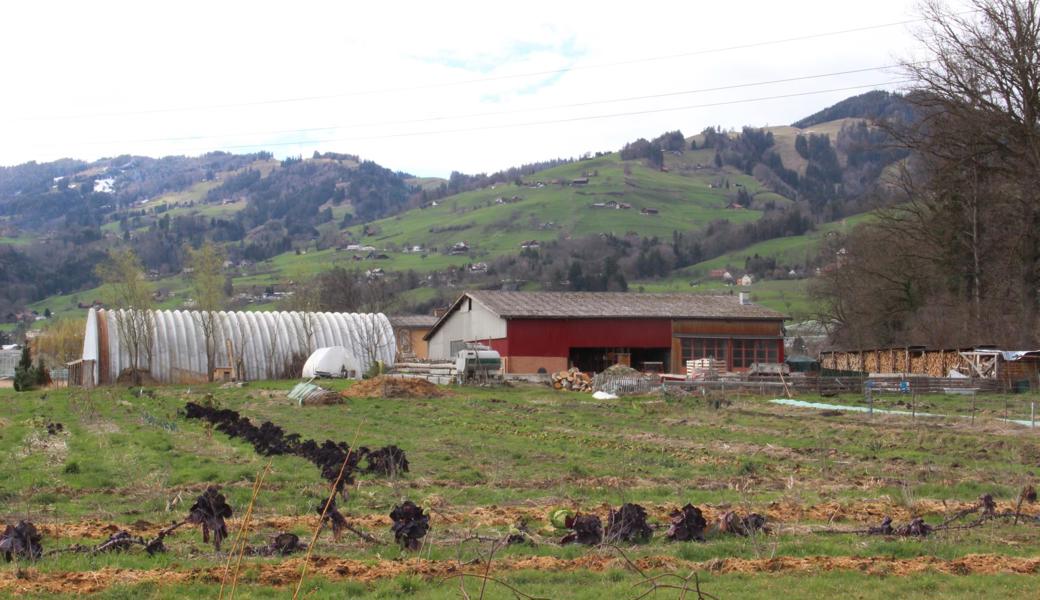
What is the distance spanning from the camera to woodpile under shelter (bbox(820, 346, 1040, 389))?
123 ft

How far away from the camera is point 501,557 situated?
922cm

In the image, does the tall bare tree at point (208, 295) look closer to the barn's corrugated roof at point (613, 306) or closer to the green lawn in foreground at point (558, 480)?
the barn's corrugated roof at point (613, 306)

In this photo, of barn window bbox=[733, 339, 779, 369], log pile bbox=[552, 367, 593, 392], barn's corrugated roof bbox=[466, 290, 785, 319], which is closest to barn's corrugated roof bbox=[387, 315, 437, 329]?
barn's corrugated roof bbox=[466, 290, 785, 319]

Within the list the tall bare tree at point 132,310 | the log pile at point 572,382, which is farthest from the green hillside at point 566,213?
the log pile at point 572,382

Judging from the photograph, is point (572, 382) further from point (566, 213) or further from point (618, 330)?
point (566, 213)

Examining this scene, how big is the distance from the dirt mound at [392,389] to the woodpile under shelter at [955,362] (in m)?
20.8

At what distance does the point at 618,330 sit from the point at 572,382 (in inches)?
336

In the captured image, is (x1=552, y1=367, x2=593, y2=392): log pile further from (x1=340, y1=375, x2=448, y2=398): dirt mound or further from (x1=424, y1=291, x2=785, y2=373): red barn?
(x1=340, y1=375, x2=448, y2=398): dirt mound

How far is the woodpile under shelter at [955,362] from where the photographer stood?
37.6 m

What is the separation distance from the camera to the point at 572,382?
4428 cm

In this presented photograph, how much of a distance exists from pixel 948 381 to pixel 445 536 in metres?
31.3

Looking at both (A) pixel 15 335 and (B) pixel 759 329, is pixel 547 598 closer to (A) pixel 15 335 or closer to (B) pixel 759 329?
(B) pixel 759 329

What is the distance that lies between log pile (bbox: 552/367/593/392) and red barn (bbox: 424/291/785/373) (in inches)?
229

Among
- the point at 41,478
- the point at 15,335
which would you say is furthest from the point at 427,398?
the point at 15,335
